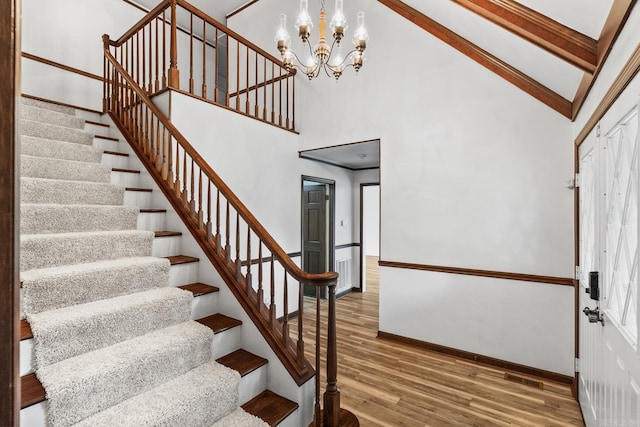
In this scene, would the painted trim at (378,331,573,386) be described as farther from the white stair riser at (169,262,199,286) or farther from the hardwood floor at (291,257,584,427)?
the white stair riser at (169,262,199,286)

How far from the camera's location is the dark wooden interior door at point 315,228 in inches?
211

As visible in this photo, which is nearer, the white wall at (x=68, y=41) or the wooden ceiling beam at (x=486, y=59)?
the wooden ceiling beam at (x=486, y=59)

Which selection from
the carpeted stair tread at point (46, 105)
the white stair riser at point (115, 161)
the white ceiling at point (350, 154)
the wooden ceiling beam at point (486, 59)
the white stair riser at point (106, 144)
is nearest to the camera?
the wooden ceiling beam at point (486, 59)

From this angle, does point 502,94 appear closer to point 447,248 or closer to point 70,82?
point 447,248

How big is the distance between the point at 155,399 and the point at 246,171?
2.57 m

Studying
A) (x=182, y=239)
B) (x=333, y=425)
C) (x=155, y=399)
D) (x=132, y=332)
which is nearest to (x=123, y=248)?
(x=182, y=239)

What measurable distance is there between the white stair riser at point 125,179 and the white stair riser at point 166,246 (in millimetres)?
854

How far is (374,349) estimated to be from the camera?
333 cm

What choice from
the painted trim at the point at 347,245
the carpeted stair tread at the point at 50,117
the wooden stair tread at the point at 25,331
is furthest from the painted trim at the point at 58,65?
the painted trim at the point at 347,245

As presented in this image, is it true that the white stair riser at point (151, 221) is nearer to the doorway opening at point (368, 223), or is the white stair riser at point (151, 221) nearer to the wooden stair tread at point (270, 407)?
the wooden stair tread at point (270, 407)

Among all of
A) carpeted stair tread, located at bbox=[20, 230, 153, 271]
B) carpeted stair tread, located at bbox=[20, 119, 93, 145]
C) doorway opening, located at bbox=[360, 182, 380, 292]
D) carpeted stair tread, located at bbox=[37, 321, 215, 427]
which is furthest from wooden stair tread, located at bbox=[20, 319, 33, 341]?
doorway opening, located at bbox=[360, 182, 380, 292]

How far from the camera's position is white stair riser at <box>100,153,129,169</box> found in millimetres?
3070

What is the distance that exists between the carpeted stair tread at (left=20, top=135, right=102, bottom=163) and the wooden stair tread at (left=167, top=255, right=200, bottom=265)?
1.42 m

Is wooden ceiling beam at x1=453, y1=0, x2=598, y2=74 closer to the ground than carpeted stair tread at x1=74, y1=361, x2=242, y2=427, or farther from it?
farther from it
